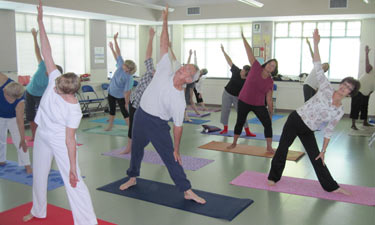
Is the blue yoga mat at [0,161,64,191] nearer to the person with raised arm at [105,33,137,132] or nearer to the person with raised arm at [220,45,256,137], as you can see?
the person with raised arm at [105,33,137,132]

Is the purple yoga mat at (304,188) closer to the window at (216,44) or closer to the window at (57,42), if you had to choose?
the window at (57,42)

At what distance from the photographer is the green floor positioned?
Answer: 3168 millimetres

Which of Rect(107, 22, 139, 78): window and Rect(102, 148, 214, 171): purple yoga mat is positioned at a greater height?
Rect(107, 22, 139, 78): window

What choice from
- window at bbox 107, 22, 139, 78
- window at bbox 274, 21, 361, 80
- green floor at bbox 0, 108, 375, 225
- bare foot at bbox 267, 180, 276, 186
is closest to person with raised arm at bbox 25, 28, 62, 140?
green floor at bbox 0, 108, 375, 225

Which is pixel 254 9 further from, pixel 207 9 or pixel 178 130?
pixel 178 130

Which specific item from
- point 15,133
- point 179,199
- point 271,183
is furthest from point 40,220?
point 271,183

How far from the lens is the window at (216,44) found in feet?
35.5

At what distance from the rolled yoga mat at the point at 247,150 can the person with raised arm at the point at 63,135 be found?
324cm

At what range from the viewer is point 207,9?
995 cm

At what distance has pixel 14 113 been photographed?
4.22 meters

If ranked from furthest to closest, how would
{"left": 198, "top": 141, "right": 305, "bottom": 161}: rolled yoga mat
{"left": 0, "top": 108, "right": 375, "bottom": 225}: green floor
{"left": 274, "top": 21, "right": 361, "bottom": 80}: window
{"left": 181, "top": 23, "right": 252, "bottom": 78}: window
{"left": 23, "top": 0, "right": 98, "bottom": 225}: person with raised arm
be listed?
{"left": 181, "top": 23, "right": 252, "bottom": 78}: window < {"left": 274, "top": 21, "right": 361, "bottom": 80}: window < {"left": 198, "top": 141, "right": 305, "bottom": 161}: rolled yoga mat < {"left": 0, "top": 108, "right": 375, "bottom": 225}: green floor < {"left": 23, "top": 0, "right": 98, "bottom": 225}: person with raised arm

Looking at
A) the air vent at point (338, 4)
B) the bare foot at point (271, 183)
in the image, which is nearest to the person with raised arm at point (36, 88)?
the bare foot at point (271, 183)

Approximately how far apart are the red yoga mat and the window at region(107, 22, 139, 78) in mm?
7563

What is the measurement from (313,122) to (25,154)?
10.8 ft
